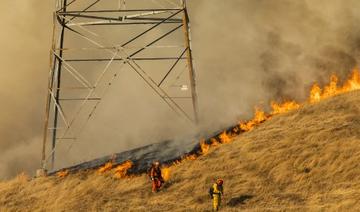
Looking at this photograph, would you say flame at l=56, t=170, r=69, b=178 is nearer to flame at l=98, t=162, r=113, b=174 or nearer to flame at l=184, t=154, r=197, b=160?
flame at l=98, t=162, r=113, b=174

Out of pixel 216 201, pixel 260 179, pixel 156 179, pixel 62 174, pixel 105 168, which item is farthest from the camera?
pixel 62 174

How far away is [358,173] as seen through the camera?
57.5ft

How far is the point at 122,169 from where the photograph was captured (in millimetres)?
23859

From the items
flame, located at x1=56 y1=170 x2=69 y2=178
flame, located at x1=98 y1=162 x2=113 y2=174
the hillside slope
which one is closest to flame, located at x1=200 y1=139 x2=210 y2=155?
the hillside slope

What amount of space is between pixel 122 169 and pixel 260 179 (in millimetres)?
7676

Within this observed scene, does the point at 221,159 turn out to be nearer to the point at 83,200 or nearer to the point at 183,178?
the point at 183,178

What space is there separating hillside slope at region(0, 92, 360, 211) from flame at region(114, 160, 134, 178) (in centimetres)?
50

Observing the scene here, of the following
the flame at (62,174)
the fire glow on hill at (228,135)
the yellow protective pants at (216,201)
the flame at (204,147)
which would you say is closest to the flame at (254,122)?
the fire glow on hill at (228,135)

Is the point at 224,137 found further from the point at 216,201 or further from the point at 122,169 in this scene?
the point at 216,201

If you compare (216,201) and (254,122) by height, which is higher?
(254,122)

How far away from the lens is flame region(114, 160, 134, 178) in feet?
75.6

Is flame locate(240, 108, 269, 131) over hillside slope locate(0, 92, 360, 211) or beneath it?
over

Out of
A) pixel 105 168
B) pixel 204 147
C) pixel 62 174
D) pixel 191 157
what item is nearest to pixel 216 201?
pixel 191 157

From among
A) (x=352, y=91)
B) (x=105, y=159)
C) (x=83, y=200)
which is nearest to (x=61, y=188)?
(x=83, y=200)
